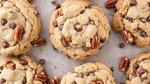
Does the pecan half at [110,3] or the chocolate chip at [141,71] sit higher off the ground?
the pecan half at [110,3]

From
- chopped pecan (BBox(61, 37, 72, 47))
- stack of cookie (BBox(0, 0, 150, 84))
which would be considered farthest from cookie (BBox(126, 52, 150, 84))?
chopped pecan (BBox(61, 37, 72, 47))

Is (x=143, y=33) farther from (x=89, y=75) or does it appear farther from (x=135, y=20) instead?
(x=89, y=75)

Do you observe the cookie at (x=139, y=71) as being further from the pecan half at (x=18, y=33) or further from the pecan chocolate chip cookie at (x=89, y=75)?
the pecan half at (x=18, y=33)

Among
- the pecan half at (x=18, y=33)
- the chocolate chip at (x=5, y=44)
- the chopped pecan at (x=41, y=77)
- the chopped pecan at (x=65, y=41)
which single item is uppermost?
the pecan half at (x=18, y=33)

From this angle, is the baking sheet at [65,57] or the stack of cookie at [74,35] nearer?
the stack of cookie at [74,35]

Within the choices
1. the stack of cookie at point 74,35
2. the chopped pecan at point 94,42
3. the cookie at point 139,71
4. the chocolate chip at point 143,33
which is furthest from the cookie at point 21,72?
the chocolate chip at point 143,33

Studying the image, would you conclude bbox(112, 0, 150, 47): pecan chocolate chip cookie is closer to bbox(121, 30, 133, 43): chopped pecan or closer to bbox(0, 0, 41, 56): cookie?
bbox(121, 30, 133, 43): chopped pecan

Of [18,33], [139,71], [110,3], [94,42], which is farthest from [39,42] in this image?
[139,71]
